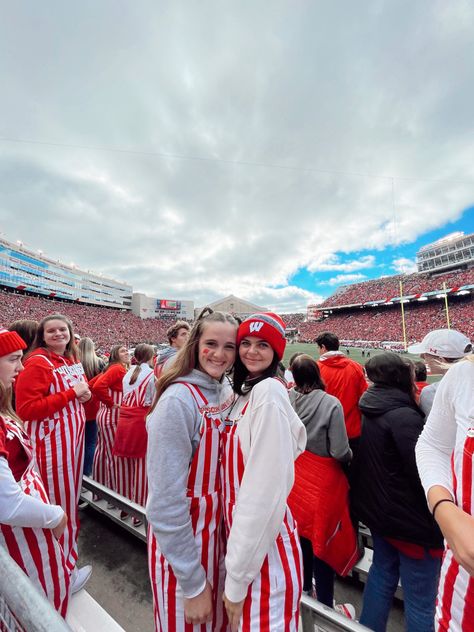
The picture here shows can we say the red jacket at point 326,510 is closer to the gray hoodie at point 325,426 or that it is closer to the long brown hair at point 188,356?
the gray hoodie at point 325,426

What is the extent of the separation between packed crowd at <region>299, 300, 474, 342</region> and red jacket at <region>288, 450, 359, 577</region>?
3502 cm

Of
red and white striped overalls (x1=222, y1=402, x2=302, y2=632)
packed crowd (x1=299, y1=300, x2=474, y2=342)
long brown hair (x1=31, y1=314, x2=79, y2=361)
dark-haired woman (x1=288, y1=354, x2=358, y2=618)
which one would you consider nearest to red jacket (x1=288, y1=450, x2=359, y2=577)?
dark-haired woman (x1=288, y1=354, x2=358, y2=618)

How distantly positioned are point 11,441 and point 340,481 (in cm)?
204

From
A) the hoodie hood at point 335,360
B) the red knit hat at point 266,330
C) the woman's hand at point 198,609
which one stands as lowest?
the woman's hand at point 198,609

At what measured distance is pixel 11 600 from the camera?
28.1 inches

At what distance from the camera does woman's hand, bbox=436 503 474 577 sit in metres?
0.81

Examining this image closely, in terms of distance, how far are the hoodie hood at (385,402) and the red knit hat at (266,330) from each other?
34.3 inches

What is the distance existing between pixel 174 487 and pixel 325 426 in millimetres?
Result: 1263

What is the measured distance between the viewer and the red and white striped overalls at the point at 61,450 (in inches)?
85.7

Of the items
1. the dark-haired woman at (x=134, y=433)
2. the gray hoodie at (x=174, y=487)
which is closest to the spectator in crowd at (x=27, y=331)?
the dark-haired woman at (x=134, y=433)

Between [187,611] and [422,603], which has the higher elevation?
[187,611]

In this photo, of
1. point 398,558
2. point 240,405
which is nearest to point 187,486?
point 240,405

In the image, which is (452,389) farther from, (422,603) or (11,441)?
(11,441)

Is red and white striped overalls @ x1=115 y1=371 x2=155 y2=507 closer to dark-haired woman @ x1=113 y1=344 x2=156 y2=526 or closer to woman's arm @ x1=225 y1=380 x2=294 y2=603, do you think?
dark-haired woman @ x1=113 y1=344 x2=156 y2=526
